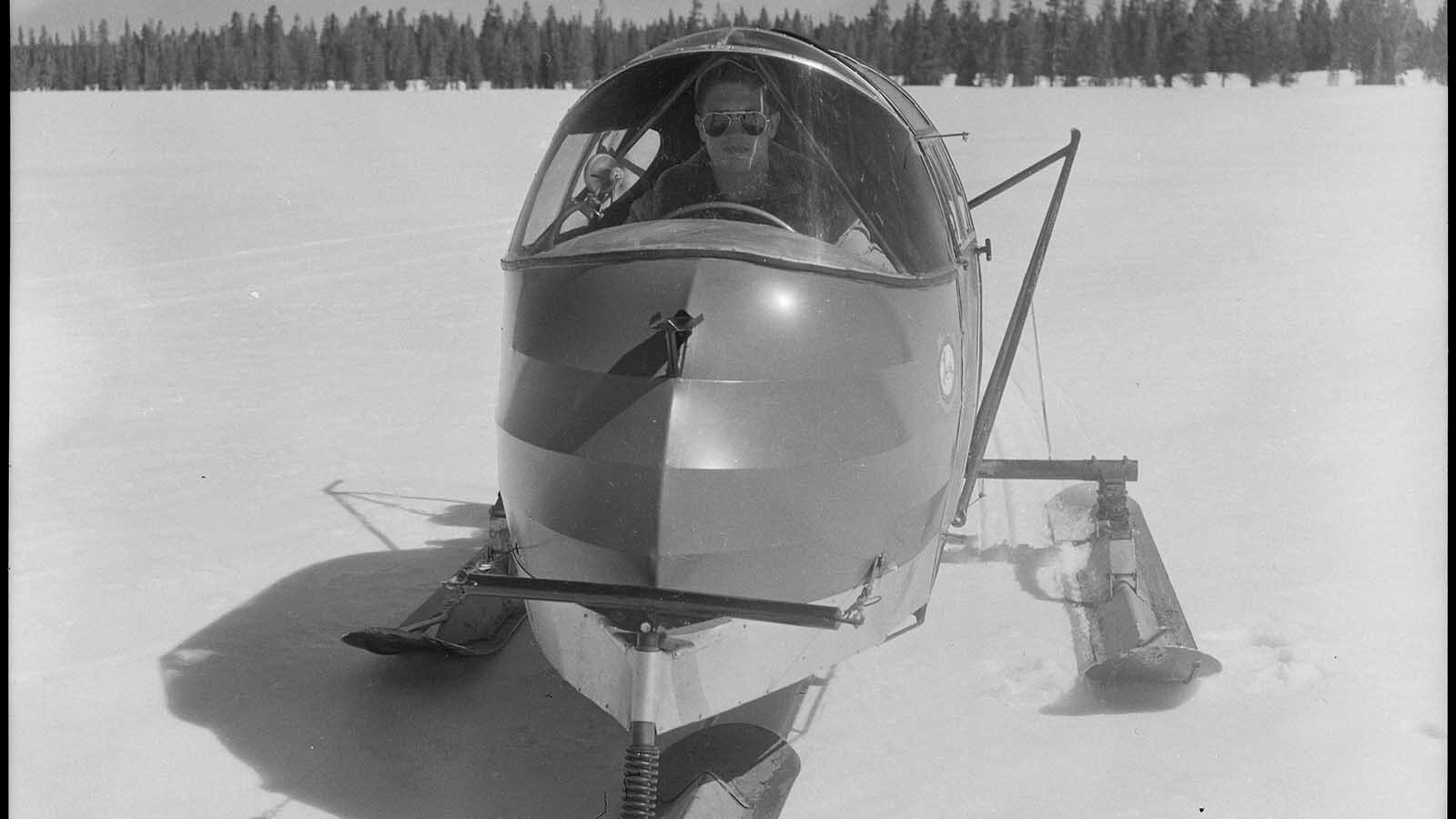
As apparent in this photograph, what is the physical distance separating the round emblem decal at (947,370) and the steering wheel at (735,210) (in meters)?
0.69

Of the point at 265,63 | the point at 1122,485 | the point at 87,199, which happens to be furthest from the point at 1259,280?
the point at 265,63

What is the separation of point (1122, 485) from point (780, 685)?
3.39m

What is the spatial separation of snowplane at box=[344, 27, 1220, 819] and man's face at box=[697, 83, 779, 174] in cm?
5

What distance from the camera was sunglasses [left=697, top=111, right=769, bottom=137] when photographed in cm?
467

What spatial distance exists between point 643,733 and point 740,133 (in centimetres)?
203

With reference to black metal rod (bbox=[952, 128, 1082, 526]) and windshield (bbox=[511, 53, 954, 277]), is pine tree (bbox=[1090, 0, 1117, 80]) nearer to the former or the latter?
black metal rod (bbox=[952, 128, 1082, 526])

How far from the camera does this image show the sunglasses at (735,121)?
467 cm

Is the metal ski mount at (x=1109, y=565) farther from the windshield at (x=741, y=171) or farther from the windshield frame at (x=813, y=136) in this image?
the windshield at (x=741, y=171)

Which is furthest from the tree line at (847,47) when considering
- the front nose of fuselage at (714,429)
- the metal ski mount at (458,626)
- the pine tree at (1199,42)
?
the front nose of fuselage at (714,429)

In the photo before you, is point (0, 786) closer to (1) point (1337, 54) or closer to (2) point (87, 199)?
(2) point (87, 199)

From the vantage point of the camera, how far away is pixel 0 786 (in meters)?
4.80

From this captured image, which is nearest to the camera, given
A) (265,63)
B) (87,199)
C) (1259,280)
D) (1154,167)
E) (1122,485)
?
(1122,485)

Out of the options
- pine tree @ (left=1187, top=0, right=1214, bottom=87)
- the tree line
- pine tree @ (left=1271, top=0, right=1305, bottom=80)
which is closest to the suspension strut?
the tree line

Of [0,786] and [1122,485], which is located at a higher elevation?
[1122,485]
